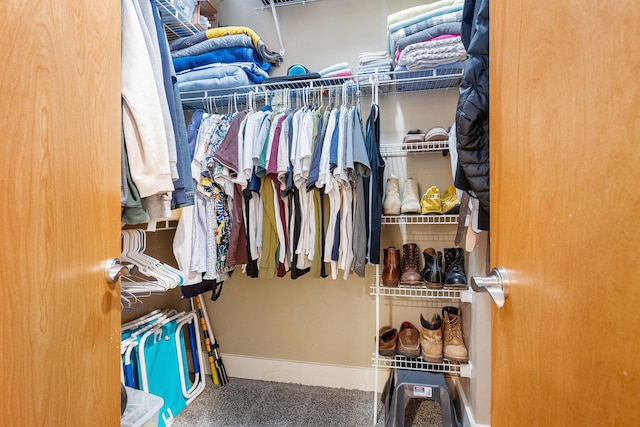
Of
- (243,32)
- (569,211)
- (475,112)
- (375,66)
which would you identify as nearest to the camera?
(569,211)

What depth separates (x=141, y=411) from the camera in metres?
1.12

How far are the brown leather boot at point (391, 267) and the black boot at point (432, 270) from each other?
0.14 metres

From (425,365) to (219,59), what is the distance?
6.83ft

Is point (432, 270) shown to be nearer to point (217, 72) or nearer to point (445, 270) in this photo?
point (445, 270)

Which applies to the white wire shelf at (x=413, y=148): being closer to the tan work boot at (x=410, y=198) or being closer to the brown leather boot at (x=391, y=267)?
the tan work boot at (x=410, y=198)

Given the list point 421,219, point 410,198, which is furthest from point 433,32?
point 421,219

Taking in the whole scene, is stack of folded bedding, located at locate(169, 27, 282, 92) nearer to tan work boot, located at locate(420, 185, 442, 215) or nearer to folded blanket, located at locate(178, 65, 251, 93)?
folded blanket, located at locate(178, 65, 251, 93)

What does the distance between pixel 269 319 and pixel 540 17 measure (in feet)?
6.70

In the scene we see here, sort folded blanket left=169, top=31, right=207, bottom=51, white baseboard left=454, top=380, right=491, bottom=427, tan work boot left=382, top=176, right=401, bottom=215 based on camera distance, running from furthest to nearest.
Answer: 1. folded blanket left=169, top=31, right=207, bottom=51
2. tan work boot left=382, top=176, right=401, bottom=215
3. white baseboard left=454, top=380, right=491, bottom=427

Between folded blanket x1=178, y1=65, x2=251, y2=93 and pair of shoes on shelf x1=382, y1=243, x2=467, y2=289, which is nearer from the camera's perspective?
pair of shoes on shelf x1=382, y1=243, x2=467, y2=289

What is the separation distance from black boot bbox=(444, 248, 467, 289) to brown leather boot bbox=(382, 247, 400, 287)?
0.25 m

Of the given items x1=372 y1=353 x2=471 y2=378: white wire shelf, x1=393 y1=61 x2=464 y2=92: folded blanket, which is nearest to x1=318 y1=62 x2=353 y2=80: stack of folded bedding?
x1=393 y1=61 x2=464 y2=92: folded blanket

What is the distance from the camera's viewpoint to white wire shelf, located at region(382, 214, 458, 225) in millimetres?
1582

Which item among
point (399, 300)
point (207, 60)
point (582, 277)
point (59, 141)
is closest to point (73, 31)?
point (59, 141)
